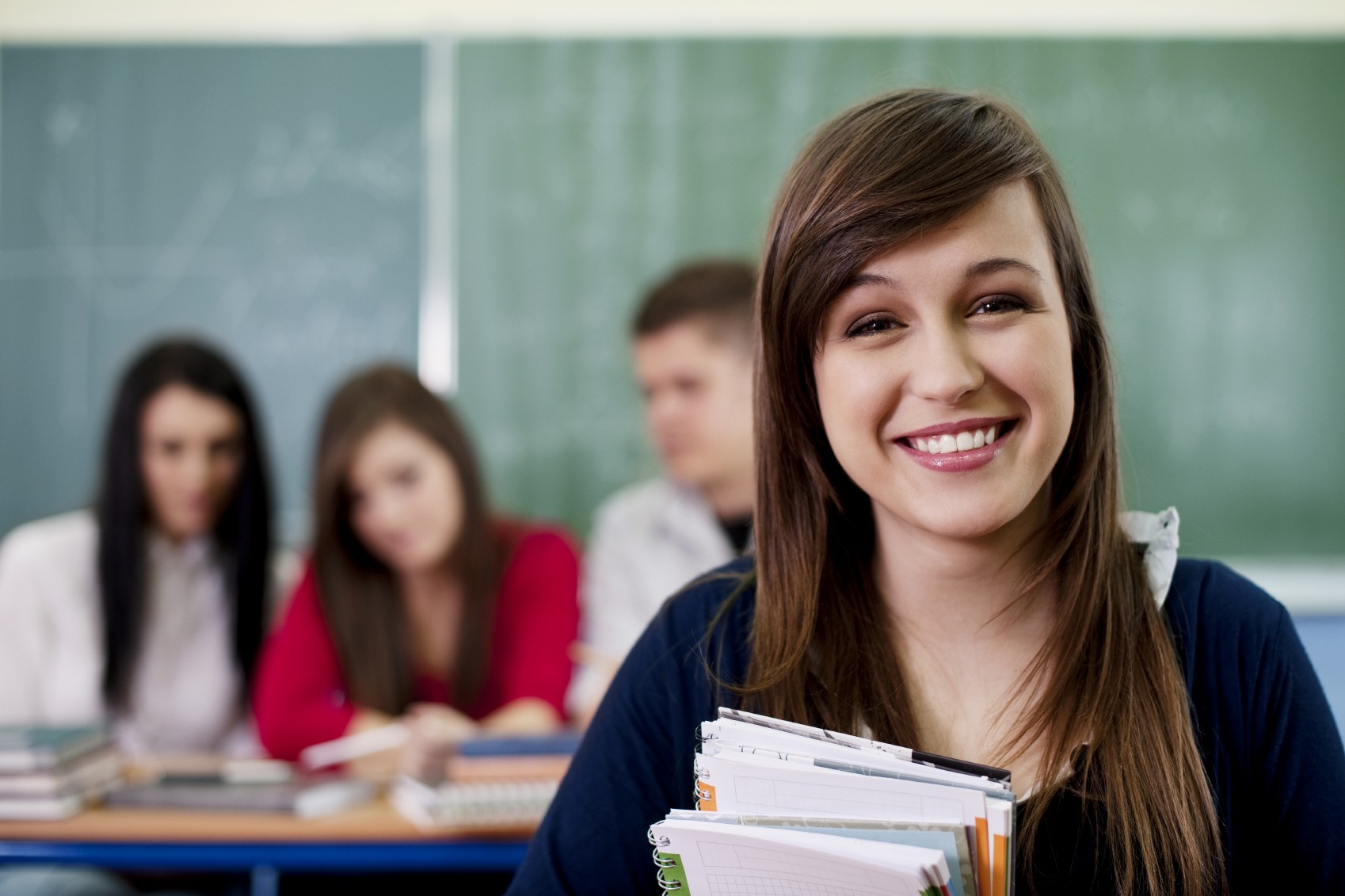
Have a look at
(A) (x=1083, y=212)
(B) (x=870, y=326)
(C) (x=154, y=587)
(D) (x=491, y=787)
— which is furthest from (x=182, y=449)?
(A) (x=1083, y=212)

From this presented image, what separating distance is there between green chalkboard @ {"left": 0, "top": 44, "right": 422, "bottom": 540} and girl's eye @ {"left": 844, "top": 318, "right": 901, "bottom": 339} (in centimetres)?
273

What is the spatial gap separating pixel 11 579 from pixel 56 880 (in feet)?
3.07

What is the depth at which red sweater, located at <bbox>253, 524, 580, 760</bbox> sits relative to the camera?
2344 mm

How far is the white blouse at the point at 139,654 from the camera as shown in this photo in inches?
100

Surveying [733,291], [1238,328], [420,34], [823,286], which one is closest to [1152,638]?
[823,286]

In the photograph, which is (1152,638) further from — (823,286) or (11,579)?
(11,579)

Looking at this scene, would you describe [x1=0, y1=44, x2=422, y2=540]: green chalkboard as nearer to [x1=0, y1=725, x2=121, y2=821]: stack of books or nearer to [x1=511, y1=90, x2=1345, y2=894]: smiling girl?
[x1=0, y1=725, x2=121, y2=821]: stack of books

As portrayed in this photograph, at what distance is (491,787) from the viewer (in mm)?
1775

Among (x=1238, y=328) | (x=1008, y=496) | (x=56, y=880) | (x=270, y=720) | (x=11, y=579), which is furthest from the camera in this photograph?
(x=1238, y=328)

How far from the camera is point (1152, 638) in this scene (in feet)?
3.21

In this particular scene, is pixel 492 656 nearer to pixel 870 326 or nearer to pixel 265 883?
pixel 265 883

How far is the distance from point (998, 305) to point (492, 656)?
1798 mm

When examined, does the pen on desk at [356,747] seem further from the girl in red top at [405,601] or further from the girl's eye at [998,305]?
the girl's eye at [998,305]

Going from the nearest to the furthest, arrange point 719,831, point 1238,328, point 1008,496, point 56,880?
1. point 719,831
2. point 1008,496
3. point 56,880
4. point 1238,328
